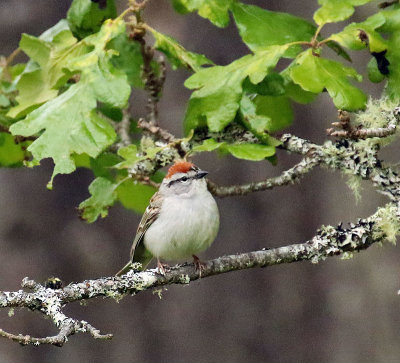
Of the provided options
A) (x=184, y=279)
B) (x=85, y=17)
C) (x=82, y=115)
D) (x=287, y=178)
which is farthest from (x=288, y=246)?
(x=85, y=17)

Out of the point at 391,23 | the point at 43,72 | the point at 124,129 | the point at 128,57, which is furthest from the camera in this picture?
the point at 124,129

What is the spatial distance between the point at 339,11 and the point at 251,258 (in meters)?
1.10

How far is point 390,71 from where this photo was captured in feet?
10.7

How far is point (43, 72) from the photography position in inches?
142

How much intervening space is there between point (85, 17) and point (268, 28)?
888 mm

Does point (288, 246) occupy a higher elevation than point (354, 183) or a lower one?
lower

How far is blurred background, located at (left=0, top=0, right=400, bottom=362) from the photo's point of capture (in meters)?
5.82

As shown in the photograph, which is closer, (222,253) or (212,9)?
(212,9)

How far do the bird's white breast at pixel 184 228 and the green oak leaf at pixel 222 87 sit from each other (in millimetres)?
815

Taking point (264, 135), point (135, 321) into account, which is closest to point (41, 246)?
point (135, 321)

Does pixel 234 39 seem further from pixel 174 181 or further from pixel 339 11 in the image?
pixel 339 11

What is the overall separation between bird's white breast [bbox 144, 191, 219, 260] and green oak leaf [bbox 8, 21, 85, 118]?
0.99m

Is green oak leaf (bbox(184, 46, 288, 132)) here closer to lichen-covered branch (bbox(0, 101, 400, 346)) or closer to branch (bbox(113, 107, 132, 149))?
lichen-covered branch (bbox(0, 101, 400, 346))

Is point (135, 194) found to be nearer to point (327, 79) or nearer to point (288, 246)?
point (288, 246)
